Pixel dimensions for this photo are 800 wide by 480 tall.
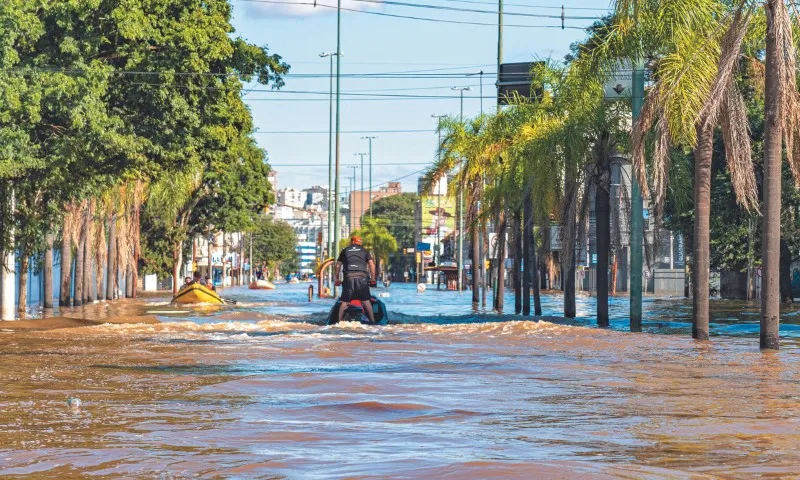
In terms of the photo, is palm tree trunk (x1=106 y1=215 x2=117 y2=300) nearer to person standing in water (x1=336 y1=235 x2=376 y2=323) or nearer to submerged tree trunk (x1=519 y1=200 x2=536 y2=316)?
submerged tree trunk (x1=519 y1=200 x2=536 y2=316)

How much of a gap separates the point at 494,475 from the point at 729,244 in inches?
1721

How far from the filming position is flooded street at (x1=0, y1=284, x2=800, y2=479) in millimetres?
7852

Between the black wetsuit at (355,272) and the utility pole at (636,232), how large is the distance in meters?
5.45

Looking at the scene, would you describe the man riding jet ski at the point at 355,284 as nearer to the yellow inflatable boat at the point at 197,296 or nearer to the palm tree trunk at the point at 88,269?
the yellow inflatable boat at the point at 197,296

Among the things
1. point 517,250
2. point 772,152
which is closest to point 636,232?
point 772,152

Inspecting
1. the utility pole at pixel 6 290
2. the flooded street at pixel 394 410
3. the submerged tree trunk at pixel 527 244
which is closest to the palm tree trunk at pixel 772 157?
the flooded street at pixel 394 410

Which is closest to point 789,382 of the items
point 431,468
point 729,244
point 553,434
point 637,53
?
point 553,434

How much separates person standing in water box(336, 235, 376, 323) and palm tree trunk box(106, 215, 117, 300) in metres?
26.9

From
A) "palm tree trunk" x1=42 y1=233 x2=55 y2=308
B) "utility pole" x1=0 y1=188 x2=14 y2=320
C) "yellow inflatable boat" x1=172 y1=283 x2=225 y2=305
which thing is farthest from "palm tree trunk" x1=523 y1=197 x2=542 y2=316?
"palm tree trunk" x1=42 y1=233 x2=55 y2=308

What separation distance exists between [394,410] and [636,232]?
15.8 m

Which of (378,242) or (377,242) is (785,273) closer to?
(377,242)

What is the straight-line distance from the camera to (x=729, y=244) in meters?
49.3

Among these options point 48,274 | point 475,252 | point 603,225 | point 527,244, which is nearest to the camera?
point 603,225

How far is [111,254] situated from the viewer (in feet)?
185
